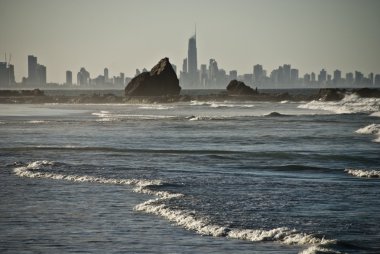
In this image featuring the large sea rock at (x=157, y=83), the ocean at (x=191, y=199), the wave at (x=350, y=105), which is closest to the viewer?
the ocean at (x=191, y=199)

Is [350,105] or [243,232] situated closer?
[243,232]

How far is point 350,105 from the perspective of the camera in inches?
3905

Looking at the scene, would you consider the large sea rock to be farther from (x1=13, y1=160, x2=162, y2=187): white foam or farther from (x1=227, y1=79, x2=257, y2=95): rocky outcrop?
(x1=13, y1=160, x2=162, y2=187): white foam

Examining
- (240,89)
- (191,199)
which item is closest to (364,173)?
(191,199)

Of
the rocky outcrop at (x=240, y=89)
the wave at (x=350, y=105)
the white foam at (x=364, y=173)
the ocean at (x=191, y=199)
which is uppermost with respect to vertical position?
the rocky outcrop at (x=240, y=89)

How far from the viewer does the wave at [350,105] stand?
85.5 meters

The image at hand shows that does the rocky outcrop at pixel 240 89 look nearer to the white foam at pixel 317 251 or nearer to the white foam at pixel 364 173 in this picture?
the white foam at pixel 364 173

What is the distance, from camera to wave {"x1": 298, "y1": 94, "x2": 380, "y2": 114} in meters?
85.5

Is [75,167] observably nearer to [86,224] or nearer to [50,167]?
[50,167]

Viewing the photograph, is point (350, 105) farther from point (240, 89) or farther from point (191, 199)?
point (191, 199)

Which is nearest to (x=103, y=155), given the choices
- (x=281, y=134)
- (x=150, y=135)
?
(x=150, y=135)

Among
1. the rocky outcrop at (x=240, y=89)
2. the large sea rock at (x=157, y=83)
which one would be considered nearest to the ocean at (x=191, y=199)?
the large sea rock at (x=157, y=83)

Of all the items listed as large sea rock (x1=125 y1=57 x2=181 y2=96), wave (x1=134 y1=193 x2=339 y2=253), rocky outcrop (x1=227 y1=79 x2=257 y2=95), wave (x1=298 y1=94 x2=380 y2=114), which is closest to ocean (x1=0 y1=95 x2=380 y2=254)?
wave (x1=134 y1=193 x2=339 y2=253)

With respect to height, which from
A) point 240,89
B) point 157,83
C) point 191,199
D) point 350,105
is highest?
point 157,83
